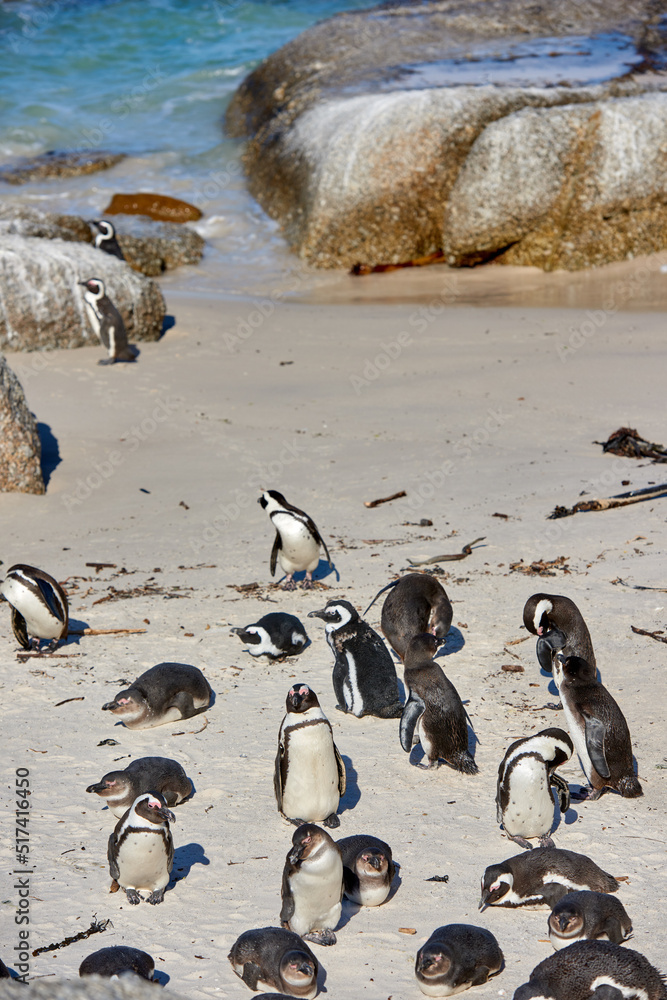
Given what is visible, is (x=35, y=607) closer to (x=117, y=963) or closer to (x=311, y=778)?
(x=311, y=778)

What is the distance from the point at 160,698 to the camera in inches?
168

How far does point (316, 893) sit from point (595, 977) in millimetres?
852

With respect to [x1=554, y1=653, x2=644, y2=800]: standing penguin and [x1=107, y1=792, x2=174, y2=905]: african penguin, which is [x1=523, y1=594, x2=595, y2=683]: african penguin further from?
[x1=107, y1=792, x2=174, y2=905]: african penguin

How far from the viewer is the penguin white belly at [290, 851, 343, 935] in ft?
9.74

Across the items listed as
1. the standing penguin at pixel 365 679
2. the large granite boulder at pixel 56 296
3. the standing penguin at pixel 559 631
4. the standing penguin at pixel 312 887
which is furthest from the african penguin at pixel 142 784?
the large granite boulder at pixel 56 296

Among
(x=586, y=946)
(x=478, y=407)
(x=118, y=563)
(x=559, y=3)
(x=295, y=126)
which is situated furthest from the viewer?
(x=559, y=3)

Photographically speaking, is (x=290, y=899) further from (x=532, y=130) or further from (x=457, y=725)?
(x=532, y=130)

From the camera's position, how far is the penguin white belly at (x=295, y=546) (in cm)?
576

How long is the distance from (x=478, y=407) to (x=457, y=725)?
16.9ft

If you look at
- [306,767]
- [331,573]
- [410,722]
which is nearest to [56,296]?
[331,573]

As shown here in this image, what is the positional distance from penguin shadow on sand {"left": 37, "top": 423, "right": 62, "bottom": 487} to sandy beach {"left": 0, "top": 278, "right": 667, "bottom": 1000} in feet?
0.11

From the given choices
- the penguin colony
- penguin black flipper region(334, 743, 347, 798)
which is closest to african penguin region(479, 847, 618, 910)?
the penguin colony

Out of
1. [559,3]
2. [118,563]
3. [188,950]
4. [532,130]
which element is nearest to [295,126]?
[532,130]

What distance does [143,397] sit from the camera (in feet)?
30.6
